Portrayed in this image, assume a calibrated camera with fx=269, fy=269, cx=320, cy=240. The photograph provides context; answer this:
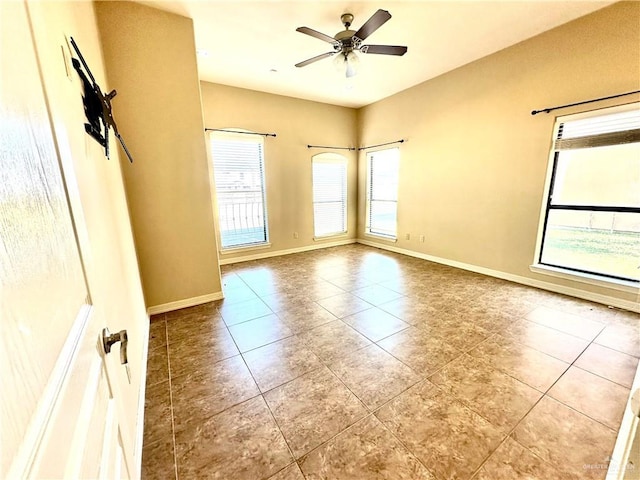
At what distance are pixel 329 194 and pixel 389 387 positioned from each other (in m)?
4.34

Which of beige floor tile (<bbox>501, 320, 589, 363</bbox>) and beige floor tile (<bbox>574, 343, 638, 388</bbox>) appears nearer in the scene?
beige floor tile (<bbox>574, 343, 638, 388</bbox>)

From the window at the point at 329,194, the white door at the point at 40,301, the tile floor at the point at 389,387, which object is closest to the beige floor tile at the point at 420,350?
the tile floor at the point at 389,387

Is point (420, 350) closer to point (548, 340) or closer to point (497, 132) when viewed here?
point (548, 340)

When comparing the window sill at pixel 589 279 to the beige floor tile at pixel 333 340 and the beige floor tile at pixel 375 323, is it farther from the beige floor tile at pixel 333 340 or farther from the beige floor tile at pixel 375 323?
the beige floor tile at pixel 333 340

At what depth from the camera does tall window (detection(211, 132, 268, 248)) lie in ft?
14.5

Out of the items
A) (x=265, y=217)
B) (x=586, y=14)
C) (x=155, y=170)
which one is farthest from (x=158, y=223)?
(x=586, y=14)

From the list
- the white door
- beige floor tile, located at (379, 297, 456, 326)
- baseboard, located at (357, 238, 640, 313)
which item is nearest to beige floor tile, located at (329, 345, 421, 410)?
beige floor tile, located at (379, 297, 456, 326)

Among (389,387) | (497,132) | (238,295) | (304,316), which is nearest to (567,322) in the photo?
(389,387)

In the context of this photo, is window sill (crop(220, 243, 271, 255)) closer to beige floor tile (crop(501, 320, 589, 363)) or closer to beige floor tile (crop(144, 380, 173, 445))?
beige floor tile (crop(144, 380, 173, 445))

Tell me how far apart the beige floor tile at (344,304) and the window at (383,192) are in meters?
2.51

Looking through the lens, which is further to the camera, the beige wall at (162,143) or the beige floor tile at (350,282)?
the beige floor tile at (350,282)

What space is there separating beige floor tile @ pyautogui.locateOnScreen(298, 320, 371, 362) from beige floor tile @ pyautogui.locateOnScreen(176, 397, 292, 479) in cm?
67

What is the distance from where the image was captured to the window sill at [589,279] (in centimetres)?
272

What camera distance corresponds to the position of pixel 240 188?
4.67 m
